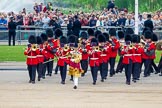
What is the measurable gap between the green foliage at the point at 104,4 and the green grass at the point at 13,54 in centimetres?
2051

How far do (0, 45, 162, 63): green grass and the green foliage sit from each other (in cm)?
2051

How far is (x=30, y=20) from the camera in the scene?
42.2m

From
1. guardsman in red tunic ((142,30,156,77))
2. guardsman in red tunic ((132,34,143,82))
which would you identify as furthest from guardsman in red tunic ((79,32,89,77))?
guardsman in red tunic ((142,30,156,77))

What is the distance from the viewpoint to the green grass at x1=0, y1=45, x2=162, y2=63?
3425 centimetres

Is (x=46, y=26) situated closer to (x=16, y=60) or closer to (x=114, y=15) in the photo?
(x=114, y=15)

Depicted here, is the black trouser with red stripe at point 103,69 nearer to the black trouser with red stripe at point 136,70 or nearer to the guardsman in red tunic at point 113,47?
the black trouser with red stripe at point 136,70

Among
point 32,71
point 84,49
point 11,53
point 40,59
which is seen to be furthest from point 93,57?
point 11,53

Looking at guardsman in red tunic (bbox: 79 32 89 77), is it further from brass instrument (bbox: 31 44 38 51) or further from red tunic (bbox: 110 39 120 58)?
brass instrument (bbox: 31 44 38 51)

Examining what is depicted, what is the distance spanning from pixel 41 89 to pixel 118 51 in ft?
15.7

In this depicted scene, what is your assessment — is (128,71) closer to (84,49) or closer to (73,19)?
(84,49)

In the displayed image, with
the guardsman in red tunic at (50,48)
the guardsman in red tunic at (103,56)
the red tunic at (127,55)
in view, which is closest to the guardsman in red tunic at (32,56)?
the guardsman in red tunic at (50,48)

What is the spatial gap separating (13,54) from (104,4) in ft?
86.8

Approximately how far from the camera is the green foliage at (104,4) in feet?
195

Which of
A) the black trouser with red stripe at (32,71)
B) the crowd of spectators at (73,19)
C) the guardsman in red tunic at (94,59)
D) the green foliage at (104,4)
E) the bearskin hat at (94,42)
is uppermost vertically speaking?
the green foliage at (104,4)
